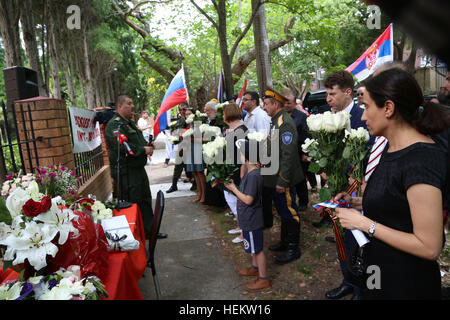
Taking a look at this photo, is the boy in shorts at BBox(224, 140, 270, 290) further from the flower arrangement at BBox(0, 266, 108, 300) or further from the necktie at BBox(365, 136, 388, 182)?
the flower arrangement at BBox(0, 266, 108, 300)

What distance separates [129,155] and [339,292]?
10.9 ft

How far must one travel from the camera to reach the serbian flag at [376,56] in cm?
545

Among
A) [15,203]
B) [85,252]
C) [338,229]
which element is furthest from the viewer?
[338,229]

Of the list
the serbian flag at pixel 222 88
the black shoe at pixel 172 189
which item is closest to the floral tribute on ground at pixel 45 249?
the serbian flag at pixel 222 88

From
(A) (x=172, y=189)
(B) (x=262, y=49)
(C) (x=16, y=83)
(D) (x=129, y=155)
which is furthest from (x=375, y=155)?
(A) (x=172, y=189)

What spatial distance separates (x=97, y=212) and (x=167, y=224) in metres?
3.30

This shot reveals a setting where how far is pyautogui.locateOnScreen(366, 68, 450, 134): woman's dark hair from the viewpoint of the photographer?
5.07 feet

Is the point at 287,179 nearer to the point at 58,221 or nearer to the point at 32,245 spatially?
the point at 58,221

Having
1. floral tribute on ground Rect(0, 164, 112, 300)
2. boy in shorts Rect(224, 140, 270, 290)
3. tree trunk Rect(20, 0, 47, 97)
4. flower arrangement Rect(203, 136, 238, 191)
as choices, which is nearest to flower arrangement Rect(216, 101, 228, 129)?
boy in shorts Rect(224, 140, 270, 290)

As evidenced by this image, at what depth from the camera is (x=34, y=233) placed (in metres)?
1.54

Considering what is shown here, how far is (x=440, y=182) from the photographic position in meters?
1.43

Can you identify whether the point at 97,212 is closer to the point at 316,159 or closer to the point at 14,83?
the point at 316,159

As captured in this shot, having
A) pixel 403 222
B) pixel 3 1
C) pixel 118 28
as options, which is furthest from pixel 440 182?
pixel 118 28

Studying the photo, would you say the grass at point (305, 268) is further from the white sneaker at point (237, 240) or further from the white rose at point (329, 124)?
the white rose at point (329, 124)
